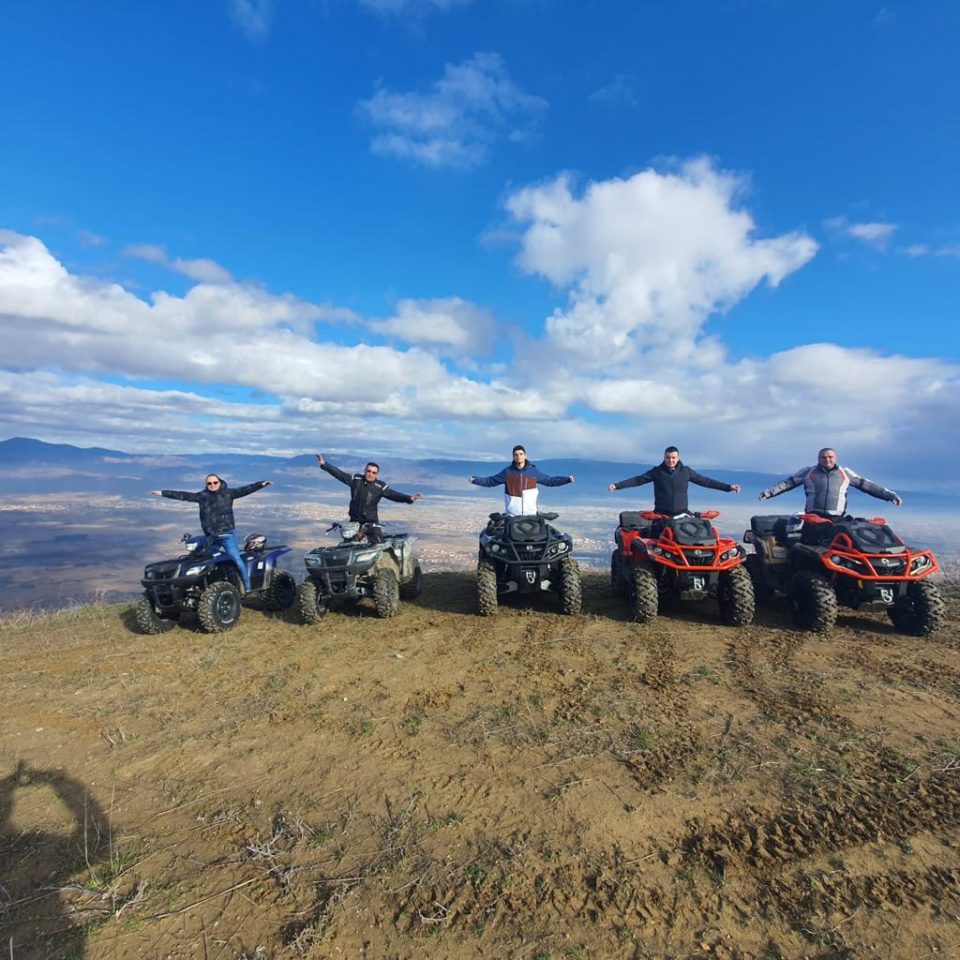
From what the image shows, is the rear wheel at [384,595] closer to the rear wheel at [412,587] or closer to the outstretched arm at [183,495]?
the rear wheel at [412,587]

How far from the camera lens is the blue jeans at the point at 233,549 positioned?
343 inches

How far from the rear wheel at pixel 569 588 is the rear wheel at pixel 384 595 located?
279cm

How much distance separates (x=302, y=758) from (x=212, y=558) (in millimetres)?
5004

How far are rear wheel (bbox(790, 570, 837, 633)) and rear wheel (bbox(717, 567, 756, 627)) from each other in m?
→ 0.69

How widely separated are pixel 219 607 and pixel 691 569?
723 cm

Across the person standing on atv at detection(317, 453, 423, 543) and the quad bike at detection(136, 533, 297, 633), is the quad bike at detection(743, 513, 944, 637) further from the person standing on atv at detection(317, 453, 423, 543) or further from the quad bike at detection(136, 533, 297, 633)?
the quad bike at detection(136, 533, 297, 633)

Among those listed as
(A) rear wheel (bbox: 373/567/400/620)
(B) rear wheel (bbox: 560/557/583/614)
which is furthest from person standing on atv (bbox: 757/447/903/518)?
(A) rear wheel (bbox: 373/567/400/620)

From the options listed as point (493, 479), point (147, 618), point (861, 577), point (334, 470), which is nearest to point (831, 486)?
point (861, 577)

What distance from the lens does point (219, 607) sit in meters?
8.27

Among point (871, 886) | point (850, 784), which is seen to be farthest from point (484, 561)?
point (871, 886)

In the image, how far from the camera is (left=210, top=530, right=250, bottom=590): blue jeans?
8703 millimetres

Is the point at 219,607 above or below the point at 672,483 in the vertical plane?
below

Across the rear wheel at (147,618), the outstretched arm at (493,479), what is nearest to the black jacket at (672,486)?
the outstretched arm at (493,479)

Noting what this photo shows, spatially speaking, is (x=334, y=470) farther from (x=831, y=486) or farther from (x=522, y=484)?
(x=831, y=486)
